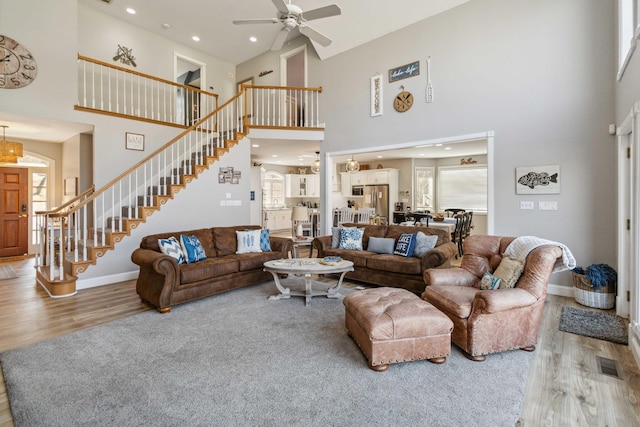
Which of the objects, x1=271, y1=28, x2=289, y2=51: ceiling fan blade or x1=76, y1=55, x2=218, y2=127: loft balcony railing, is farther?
x1=76, y1=55, x2=218, y2=127: loft balcony railing

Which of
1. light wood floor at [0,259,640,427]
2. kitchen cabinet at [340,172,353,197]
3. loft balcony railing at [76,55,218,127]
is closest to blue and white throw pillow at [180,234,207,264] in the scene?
light wood floor at [0,259,640,427]

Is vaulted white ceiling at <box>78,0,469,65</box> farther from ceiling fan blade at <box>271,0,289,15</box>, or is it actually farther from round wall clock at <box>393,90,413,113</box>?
ceiling fan blade at <box>271,0,289,15</box>

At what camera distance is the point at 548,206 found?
4473 millimetres

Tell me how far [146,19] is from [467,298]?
8.32 m

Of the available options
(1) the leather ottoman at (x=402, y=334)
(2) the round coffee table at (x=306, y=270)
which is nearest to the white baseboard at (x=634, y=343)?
(1) the leather ottoman at (x=402, y=334)

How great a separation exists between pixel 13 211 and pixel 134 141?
145 inches

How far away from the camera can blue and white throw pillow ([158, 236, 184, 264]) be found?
13.3 ft

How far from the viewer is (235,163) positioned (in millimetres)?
6824

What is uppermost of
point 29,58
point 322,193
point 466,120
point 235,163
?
point 29,58

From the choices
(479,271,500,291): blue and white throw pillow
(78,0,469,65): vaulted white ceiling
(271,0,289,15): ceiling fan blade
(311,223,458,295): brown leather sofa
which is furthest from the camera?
(78,0,469,65): vaulted white ceiling

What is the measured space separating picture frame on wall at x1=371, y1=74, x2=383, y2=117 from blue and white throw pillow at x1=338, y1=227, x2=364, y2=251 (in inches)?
98.4

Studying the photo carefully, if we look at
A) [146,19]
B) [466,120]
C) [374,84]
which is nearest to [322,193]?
[374,84]

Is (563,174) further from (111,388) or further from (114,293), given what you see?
(114,293)

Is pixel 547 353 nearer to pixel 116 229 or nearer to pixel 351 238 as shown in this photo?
pixel 351 238
